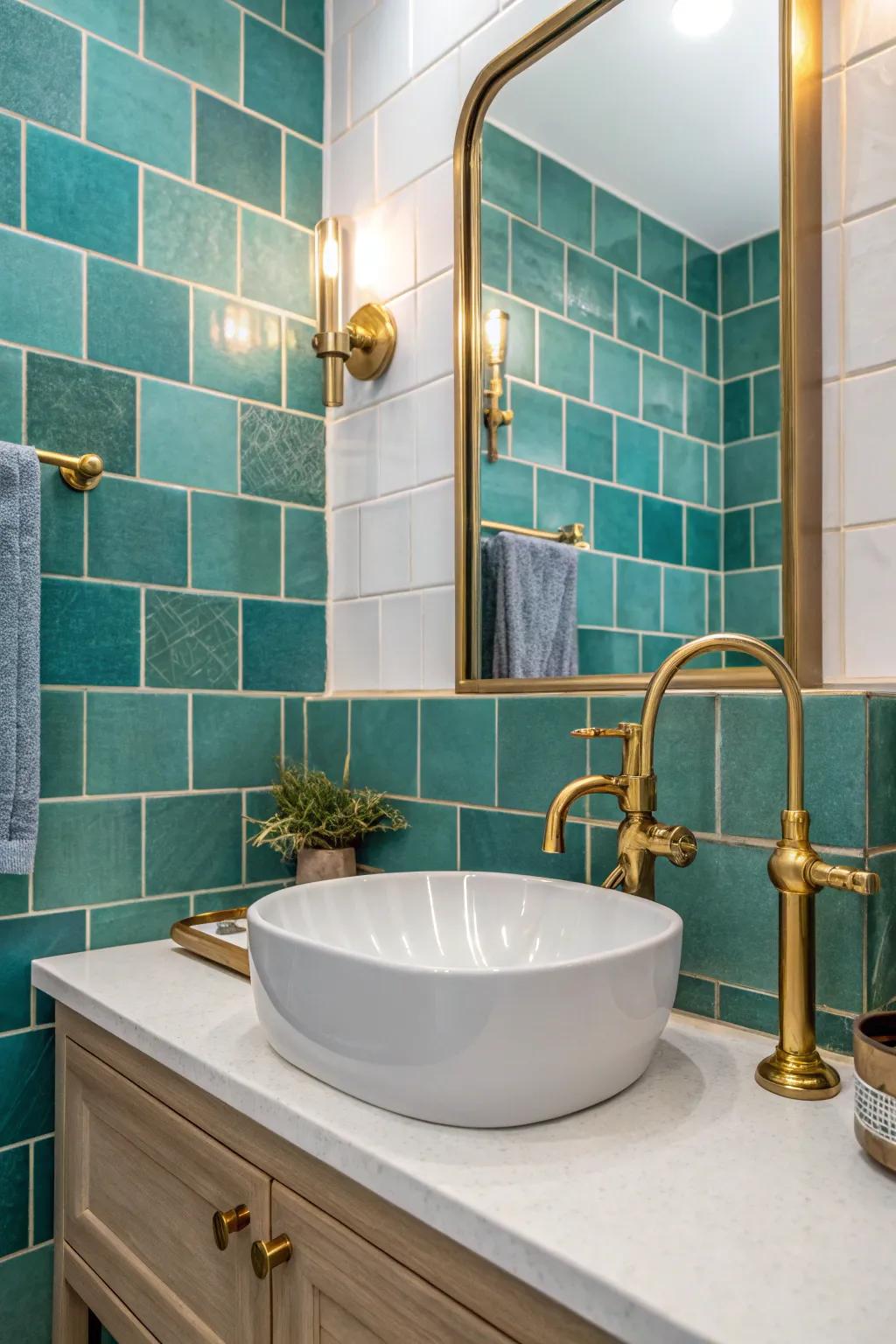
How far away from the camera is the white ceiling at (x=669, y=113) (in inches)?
39.4

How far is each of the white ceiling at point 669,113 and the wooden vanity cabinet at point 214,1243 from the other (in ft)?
3.33

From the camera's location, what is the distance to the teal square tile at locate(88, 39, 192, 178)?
1339 millimetres

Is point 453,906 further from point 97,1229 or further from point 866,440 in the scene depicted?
point 866,440

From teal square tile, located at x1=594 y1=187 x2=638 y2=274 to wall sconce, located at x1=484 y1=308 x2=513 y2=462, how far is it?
0.17 meters

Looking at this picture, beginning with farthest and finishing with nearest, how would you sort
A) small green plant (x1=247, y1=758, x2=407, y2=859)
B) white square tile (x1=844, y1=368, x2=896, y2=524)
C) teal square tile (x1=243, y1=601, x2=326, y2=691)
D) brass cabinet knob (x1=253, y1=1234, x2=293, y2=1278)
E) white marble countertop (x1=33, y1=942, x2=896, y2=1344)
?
teal square tile (x1=243, y1=601, x2=326, y2=691), small green plant (x1=247, y1=758, x2=407, y2=859), white square tile (x1=844, y1=368, x2=896, y2=524), brass cabinet knob (x1=253, y1=1234, x2=293, y2=1278), white marble countertop (x1=33, y1=942, x2=896, y2=1344)

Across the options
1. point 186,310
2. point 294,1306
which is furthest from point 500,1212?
point 186,310

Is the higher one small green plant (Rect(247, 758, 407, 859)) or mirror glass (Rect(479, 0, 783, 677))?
mirror glass (Rect(479, 0, 783, 677))

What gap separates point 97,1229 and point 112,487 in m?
0.96

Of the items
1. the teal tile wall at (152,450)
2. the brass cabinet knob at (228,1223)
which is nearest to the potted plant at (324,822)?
the teal tile wall at (152,450)

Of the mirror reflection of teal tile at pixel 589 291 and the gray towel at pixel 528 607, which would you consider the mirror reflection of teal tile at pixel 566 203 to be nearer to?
the mirror reflection of teal tile at pixel 589 291

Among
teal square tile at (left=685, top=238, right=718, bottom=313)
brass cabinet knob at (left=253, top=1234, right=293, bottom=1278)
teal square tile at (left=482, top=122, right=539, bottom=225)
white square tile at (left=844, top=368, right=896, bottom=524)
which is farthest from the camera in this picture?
teal square tile at (left=482, top=122, right=539, bottom=225)

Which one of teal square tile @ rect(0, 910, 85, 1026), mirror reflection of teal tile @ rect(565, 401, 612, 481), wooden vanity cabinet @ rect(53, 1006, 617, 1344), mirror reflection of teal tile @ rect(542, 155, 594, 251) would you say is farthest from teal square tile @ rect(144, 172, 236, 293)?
wooden vanity cabinet @ rect(53, 1006, 617, 1344)

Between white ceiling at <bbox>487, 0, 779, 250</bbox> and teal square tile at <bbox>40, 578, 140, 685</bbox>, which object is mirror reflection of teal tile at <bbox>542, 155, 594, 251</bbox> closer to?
white ceiling at <bbox>487, 0, 779, 250</bbox>

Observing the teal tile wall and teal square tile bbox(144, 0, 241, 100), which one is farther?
teal square tile bbox(144, 0, 241, 100)
